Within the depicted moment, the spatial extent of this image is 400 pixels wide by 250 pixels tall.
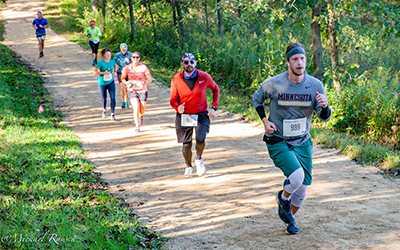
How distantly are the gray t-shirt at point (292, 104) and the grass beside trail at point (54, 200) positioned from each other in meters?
2.17

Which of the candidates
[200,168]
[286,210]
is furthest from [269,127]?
[200,168]

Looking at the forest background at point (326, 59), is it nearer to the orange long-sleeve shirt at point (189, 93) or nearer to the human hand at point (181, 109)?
the orange long-sleeve shirt at point (189, 93)

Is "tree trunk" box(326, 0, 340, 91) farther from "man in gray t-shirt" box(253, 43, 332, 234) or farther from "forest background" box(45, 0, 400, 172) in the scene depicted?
"man in gray t-shirt" box(253, 43, 332, 234)

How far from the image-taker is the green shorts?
4.43 meters

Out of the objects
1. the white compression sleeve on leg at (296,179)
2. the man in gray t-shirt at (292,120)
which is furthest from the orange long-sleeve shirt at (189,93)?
the white compression sleeve on leg at (296,179)

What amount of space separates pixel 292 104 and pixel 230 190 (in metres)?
2.58

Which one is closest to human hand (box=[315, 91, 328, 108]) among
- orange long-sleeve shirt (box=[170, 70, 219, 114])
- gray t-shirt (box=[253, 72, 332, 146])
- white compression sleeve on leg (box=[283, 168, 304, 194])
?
gray t-shirt (box=[253, 72, 332, 146])

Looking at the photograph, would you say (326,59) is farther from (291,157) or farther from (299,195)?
(291,157)

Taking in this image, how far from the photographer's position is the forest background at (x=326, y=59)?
1020 centimetres

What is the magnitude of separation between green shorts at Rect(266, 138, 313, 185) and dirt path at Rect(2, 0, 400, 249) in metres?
0.88

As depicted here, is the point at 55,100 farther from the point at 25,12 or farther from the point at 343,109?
the point at 25,12

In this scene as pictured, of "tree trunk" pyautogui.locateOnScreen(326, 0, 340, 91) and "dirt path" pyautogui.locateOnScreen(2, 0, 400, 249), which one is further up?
"tree trunk" pyautogui.locateOnScreen(326, 0, 340, 91)

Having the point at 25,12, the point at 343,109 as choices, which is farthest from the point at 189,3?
the point at 25,12

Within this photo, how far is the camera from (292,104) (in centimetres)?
448
